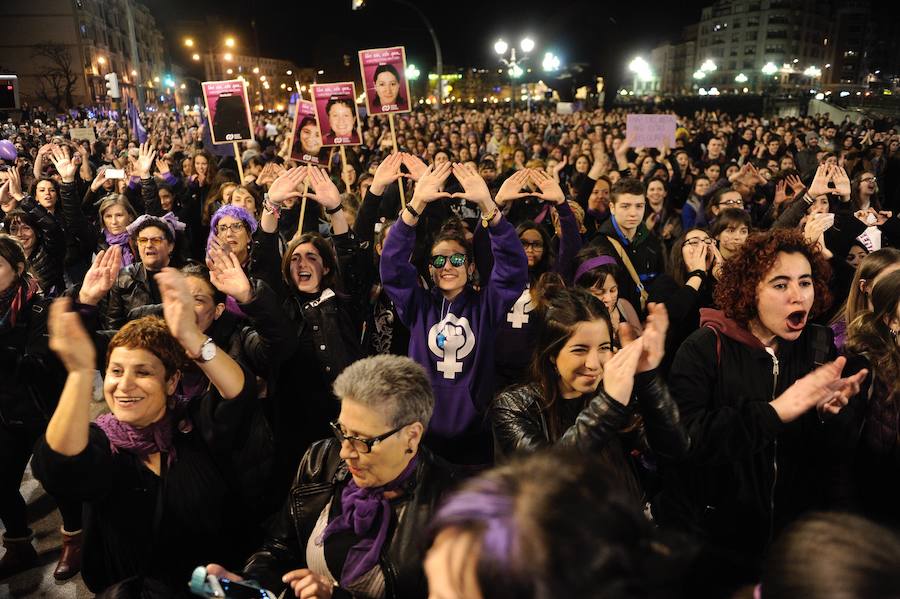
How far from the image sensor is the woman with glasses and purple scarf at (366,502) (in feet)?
7.08

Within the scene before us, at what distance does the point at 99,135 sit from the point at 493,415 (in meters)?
19.9

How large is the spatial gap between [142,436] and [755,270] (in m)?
2.70

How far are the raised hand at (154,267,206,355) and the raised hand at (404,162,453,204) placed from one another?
59.5 inches

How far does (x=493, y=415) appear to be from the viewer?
2.70 meters

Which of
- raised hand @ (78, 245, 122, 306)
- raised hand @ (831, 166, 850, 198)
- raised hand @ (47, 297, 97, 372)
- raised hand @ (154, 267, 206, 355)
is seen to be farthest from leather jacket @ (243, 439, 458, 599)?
raised hand @ (831, 166, 850, 198)

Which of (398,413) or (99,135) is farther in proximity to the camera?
(99,135)

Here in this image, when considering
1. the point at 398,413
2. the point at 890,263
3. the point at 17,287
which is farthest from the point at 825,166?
the point at 17,287

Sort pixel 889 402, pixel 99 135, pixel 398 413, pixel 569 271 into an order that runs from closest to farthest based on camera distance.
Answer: pixel 398 413, pixel 889 402, pixel 569 271, pixel 99 135

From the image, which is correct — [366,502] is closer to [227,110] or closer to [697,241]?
[697,241]

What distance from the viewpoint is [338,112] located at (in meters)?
7.67

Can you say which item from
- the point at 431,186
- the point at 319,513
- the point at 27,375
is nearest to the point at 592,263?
the point at 431,186

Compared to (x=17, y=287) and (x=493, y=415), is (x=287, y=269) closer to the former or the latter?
(x=17, y=287)

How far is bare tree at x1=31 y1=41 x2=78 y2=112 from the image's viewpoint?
185 feet

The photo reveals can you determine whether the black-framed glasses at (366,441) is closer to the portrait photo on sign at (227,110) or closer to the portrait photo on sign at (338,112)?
the portrait photo on sign at (338,112)
